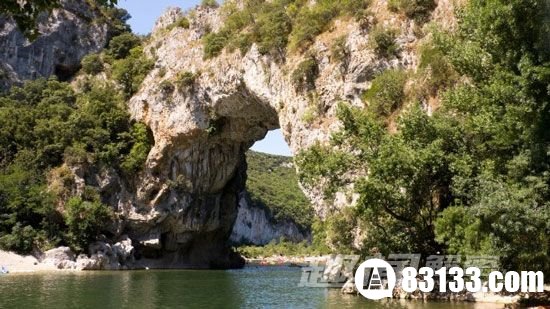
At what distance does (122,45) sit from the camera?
2151 inches

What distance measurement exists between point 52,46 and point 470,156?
49209 millimetres

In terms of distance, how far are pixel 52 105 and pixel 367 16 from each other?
30862mm

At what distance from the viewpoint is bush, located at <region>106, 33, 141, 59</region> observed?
5456 centimetres

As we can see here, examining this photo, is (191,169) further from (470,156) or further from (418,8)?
(470,156)

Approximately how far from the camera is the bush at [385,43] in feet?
89.0

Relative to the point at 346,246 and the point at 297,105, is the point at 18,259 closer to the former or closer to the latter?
the point at 297,105

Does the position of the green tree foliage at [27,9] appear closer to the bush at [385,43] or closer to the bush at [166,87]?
the bush at [385,43]

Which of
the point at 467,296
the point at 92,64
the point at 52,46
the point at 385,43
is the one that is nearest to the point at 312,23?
the point at 385,43

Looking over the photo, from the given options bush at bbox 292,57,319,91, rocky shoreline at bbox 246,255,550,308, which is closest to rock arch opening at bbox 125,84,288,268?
bush at bbox 292,57,319,91

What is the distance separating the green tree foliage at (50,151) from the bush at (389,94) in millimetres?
24745

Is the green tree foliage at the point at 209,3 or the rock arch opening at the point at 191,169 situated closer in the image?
the rock arch opening at the point at 191,169

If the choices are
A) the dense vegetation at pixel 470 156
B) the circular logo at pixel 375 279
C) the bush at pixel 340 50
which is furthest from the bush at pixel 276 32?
the circular logo at pixel 375 279

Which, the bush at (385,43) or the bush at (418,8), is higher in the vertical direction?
the bush at (418,8)

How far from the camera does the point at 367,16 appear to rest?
95.7 feet
